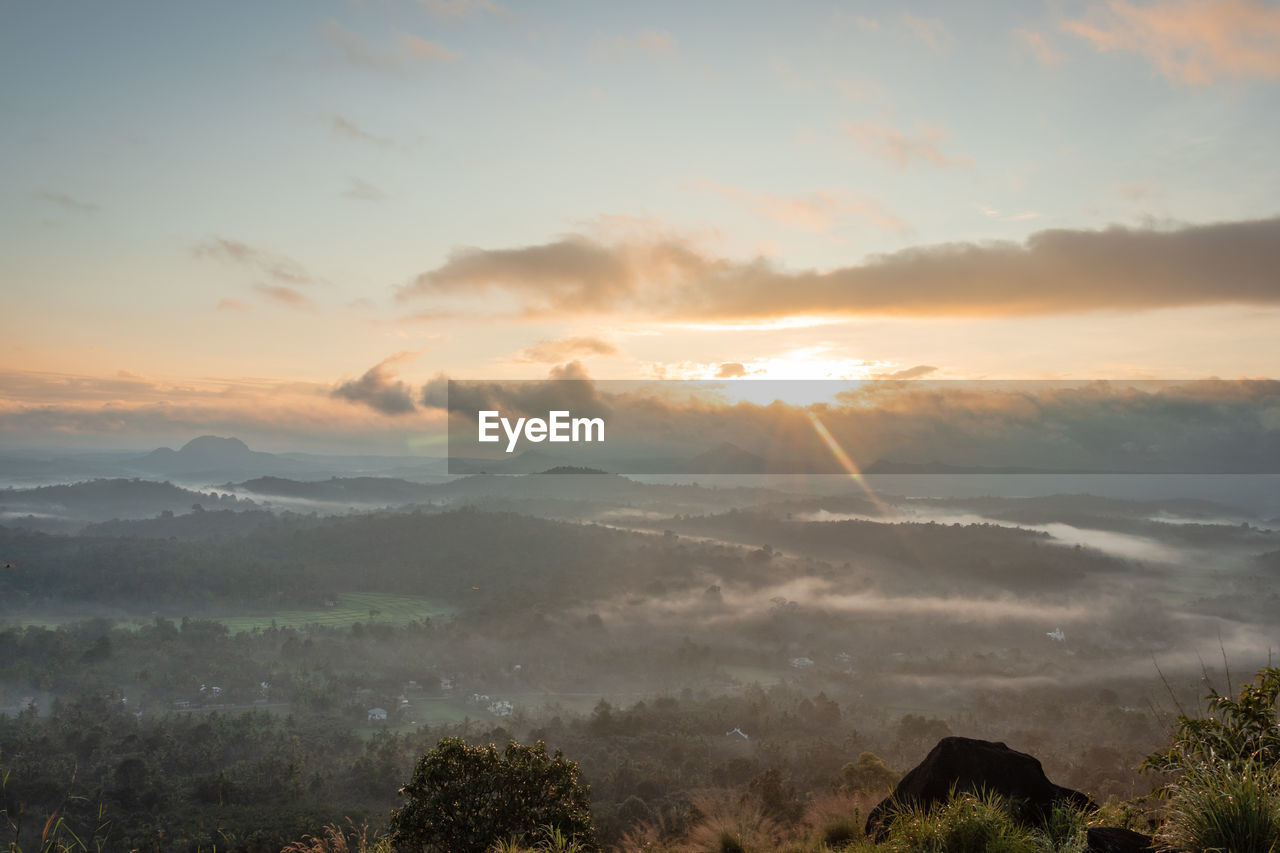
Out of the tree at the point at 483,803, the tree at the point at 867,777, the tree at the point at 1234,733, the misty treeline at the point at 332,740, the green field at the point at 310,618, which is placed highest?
the tree at the point at 1234,733

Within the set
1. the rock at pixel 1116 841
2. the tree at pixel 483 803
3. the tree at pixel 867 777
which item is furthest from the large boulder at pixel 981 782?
the tree at pixel 867 777

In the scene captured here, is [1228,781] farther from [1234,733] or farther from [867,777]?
[867,777]

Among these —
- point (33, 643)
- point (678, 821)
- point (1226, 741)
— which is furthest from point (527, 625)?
point (1226, 741)

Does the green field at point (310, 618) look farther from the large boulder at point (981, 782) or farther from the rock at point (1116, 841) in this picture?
the rock at point (1116, 841)

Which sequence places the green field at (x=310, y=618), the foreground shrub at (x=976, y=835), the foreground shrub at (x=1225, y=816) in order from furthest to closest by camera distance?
1. the green field at (x=310, y=618)
2. the foreground shrub at (x=976, y=835)
3. the foreground shrub at (x=1225, y=816)

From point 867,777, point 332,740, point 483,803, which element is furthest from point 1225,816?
point 332,740
